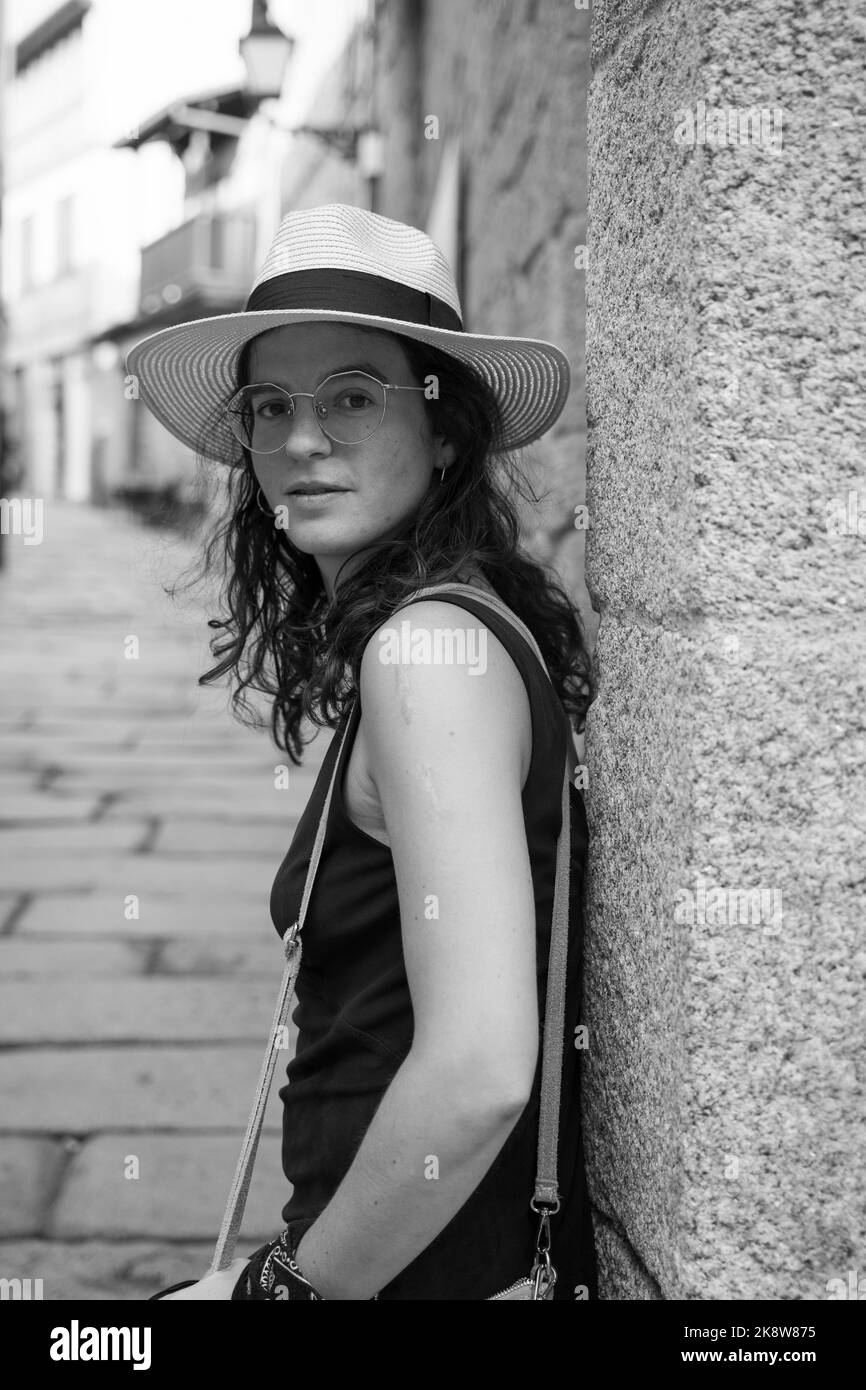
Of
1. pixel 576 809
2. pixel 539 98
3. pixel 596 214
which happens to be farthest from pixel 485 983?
pixel 539 98

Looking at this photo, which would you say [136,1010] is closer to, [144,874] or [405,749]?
[144,874]

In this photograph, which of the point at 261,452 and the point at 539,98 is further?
the point at 539,98

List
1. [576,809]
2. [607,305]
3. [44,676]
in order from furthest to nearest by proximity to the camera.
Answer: [44,676] → [576,809] → [607,305]

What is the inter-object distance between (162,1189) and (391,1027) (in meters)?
1.51

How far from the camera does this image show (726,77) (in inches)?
43.1

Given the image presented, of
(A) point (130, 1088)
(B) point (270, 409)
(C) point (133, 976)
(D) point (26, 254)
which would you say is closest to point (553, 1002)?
(B) point (270, 409)

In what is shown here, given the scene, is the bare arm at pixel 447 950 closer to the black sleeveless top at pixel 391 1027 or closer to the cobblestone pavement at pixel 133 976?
the black sleeveless top at pixel 391 1027

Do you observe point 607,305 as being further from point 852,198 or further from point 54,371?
point 54,371

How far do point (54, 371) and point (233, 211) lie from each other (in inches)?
626

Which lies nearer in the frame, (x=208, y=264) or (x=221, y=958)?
(x=221, y=958)

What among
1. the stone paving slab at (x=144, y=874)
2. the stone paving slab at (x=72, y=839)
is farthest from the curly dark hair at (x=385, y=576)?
the stone paving slab at (x=72, y=839)

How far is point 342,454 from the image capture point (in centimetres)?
149

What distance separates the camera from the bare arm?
3.61 feet

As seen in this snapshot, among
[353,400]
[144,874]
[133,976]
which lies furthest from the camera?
[144,874]
